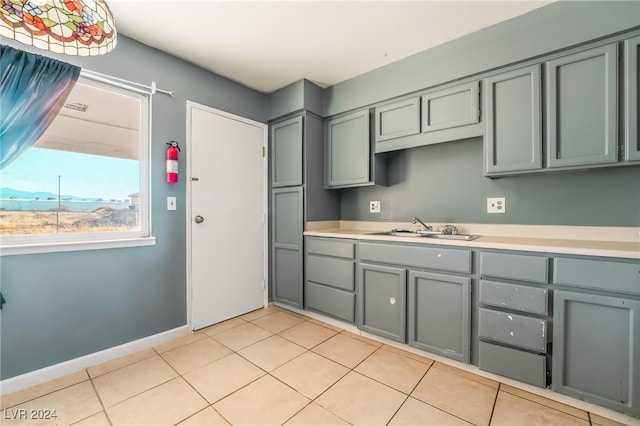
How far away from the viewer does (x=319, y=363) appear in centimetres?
195

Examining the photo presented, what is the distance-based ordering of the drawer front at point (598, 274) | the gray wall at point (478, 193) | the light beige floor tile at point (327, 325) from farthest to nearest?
the light beige floor tile at point (327, 325)
the gray wall at point (478, 193)
the drawer front at point (598, 274)

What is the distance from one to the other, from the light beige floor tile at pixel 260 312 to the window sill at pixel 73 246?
3.86ft

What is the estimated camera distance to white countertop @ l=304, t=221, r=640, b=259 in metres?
1.46

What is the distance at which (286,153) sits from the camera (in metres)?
2.96

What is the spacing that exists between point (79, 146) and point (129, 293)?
112 cm

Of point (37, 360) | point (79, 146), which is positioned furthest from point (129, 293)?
point (79, 146)

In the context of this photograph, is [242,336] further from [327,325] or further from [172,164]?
[172,164]

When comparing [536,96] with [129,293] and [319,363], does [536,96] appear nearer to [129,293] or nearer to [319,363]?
[319,363]

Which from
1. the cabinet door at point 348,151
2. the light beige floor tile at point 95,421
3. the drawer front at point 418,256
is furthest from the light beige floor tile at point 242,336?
the cabinet door at point 348,151

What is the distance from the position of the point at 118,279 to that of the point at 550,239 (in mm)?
3119

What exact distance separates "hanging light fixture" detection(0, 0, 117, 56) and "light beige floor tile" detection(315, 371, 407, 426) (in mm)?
2031

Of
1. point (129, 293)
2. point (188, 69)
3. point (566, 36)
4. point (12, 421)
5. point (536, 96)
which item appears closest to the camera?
point (12, 421)

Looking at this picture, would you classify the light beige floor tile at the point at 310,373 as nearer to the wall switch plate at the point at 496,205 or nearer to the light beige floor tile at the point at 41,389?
the light beige floor tile at the point at 41,389

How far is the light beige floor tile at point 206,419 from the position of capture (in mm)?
1385
